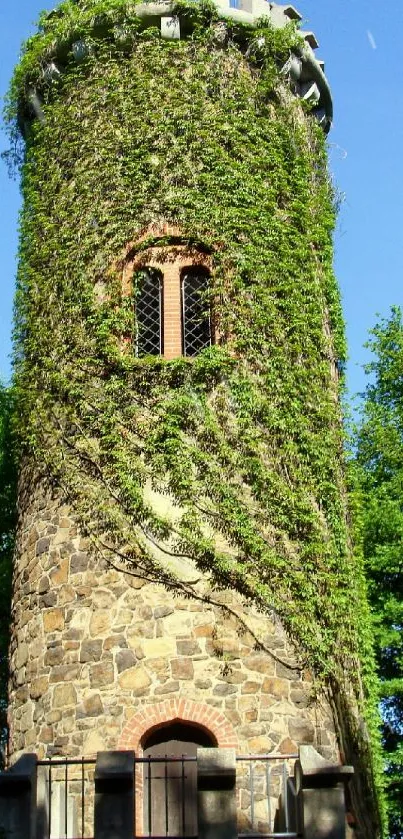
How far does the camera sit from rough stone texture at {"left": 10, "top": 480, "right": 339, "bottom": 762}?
11719 millimetres

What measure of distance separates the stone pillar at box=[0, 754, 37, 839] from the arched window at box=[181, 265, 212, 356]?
5.97 m

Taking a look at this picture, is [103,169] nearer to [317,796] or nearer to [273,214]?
[273,214]

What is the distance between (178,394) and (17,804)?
5.29 metres

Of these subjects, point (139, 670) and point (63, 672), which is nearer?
point (139, 670)

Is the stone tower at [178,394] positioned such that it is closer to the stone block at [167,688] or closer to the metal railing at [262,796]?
the stone block at [167,688]

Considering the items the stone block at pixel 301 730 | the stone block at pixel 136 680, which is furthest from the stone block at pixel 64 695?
the stone block at pixel 301 730

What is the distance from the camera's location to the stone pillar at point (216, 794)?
8.98 m

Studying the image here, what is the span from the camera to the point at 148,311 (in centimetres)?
1401

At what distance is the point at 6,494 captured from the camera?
21.0 m

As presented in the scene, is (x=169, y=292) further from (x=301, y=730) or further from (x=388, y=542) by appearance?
(x=388, y=542)

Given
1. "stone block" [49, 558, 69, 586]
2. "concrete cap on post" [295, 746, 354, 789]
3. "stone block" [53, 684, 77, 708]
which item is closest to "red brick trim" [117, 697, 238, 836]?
"stone block" [53, 684, 77, 708]

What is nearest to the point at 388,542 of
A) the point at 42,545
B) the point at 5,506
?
the point at 5,506

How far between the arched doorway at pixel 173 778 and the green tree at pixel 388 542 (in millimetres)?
7068

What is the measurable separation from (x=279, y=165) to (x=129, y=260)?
7.69 feet
